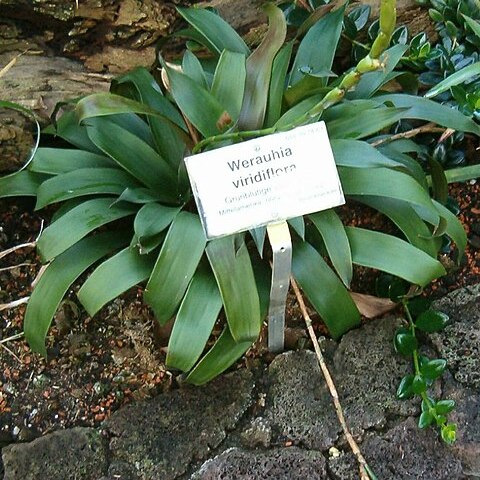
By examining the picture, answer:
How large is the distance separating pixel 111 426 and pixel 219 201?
666 millimetres

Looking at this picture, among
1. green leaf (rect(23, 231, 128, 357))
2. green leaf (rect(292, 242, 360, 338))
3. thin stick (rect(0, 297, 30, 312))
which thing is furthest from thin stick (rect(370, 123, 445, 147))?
thin stick (rect(0, 297, 30, 312))

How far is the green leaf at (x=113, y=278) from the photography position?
1.52 m

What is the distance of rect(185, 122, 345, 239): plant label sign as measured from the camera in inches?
53.6

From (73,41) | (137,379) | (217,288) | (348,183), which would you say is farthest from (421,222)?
(73,41)

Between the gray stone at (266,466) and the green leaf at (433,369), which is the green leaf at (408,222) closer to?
the green leaf at (433,369)

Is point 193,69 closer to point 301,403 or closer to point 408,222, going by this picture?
point 408,222

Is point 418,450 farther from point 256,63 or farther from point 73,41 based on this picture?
point 73,41

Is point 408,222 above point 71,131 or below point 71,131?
below

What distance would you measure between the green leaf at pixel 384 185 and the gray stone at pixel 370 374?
14.5 inches

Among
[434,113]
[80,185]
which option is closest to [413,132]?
[434,113]

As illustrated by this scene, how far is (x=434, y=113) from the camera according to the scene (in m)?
1.76

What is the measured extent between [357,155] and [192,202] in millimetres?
426

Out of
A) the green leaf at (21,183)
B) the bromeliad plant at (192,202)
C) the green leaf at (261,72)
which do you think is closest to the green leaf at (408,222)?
the bromeliad plant at (192,202)

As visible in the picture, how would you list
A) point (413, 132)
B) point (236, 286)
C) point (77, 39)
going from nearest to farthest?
point (236, 286) < point (413, 132) < point (77, 39)
